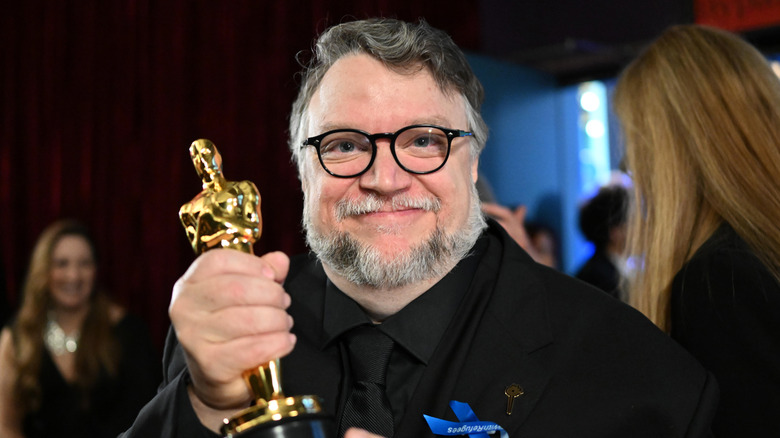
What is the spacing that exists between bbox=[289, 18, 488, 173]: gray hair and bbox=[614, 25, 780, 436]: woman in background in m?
0.46

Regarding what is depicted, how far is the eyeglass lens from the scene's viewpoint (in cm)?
158

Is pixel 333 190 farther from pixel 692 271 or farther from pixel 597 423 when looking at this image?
pixel 692 271

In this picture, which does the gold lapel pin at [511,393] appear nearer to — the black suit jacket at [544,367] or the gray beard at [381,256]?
the black suit jacket at [544,367]

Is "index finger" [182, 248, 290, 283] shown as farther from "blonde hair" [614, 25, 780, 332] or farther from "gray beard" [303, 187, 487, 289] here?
"blonde hair" [614, 25, 780, 332]

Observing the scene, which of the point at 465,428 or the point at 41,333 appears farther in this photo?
the point at 41,333

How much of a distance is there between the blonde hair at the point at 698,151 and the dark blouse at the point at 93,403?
2811 mm

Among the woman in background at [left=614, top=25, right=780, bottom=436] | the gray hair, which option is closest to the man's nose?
the gray hair

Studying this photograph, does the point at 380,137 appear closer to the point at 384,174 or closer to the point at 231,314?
the point at 384,174

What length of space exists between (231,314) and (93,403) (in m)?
3.16

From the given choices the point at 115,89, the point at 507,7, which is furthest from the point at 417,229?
the point at 507,7

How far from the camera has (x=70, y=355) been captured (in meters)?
3.91

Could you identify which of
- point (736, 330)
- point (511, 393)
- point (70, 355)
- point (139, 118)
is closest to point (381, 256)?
point (511, 393)

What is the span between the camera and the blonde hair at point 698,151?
1731 millimetres

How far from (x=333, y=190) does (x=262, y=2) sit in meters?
3.73
